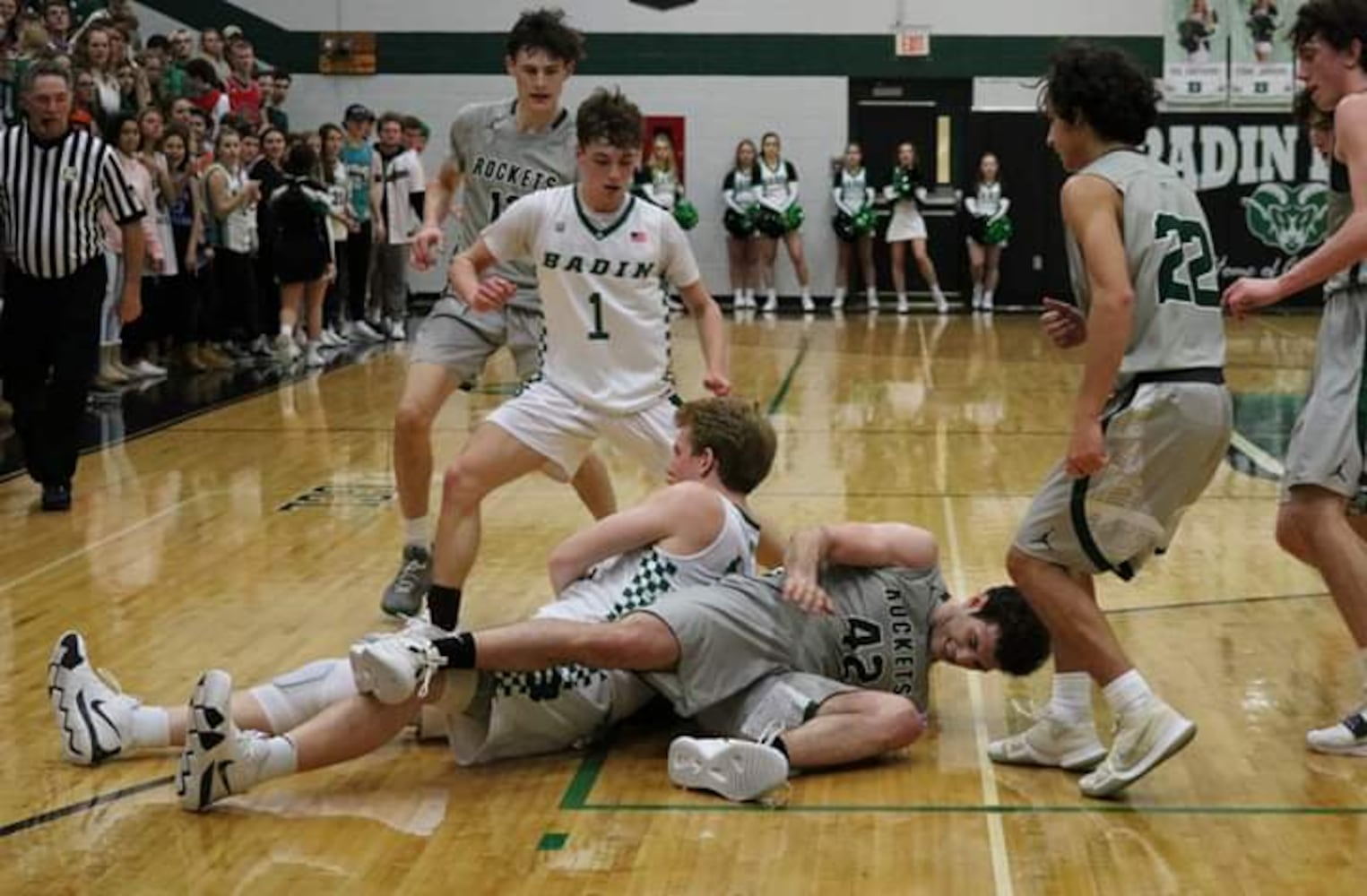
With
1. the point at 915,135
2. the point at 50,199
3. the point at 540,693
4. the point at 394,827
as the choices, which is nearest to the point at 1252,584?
the point at 540,693

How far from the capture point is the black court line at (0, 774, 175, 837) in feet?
15.2

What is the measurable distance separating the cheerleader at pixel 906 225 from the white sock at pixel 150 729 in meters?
18.2

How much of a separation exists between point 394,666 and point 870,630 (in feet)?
4.30

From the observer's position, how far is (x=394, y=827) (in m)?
4.64

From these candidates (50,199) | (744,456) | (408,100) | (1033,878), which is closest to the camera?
(1033,878)

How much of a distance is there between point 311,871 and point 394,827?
342mm

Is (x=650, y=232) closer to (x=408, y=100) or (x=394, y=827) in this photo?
(x=394, y=827)

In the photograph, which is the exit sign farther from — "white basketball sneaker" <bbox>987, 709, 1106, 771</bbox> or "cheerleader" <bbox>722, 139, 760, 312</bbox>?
"white basketball sneaker" <bbox>987, 709, 1106, 771</bbox>

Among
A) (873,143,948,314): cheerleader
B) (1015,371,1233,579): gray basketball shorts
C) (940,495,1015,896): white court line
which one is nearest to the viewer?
(940,495,1015,896): white court line

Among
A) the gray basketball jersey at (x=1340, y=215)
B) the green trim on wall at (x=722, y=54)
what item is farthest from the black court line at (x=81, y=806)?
the green trim on wall at (x=722, y=54)

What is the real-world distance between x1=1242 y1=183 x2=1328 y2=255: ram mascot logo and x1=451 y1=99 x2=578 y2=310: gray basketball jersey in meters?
17.8

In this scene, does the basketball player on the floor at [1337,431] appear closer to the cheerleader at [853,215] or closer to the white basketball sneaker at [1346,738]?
the white basketball sneaker at [1346,738]

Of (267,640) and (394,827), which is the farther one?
(267,640)

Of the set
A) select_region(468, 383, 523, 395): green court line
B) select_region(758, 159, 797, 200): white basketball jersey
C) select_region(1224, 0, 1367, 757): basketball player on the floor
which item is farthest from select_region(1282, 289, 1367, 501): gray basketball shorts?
select_region(758, 159, 797, 200): white basketball jersey
